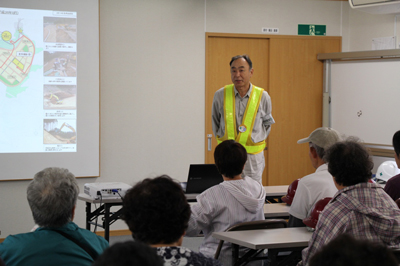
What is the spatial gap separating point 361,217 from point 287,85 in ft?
13.5

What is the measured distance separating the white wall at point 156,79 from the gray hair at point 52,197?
3469mm

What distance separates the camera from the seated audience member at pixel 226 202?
2.44 metres

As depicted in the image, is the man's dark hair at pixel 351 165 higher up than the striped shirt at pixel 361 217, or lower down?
higher up

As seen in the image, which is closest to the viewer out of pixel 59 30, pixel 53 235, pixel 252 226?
pixel 53 235

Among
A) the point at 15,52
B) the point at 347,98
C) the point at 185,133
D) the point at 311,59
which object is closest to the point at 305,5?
the point at 311,59

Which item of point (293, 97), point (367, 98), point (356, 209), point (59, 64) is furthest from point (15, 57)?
point (367, 98)

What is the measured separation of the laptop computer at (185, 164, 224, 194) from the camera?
333cm

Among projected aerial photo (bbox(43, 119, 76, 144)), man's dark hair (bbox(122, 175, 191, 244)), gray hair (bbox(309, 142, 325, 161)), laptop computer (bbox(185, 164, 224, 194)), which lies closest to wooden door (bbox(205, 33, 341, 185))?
projected aerial photo (bbox(43, 119, 76, 144))

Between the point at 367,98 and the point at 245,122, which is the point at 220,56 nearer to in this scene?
the point at 245,122

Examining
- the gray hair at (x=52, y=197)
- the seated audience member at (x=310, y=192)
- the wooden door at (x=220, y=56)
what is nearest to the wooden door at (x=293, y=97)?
the wooden door at (x=220, y=56)

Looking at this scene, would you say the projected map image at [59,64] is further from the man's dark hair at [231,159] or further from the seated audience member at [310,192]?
the seated audience member at [310,192]

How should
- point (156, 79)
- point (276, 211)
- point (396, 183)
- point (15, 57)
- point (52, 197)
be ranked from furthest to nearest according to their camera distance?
point (156, 79) → point (15, 57) → point (276, 211) → point (396, 183) → point (52, 197)

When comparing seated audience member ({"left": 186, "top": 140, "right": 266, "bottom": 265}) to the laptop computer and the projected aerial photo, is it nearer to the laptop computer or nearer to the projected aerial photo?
the laptop computer

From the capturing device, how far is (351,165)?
1.96 m
